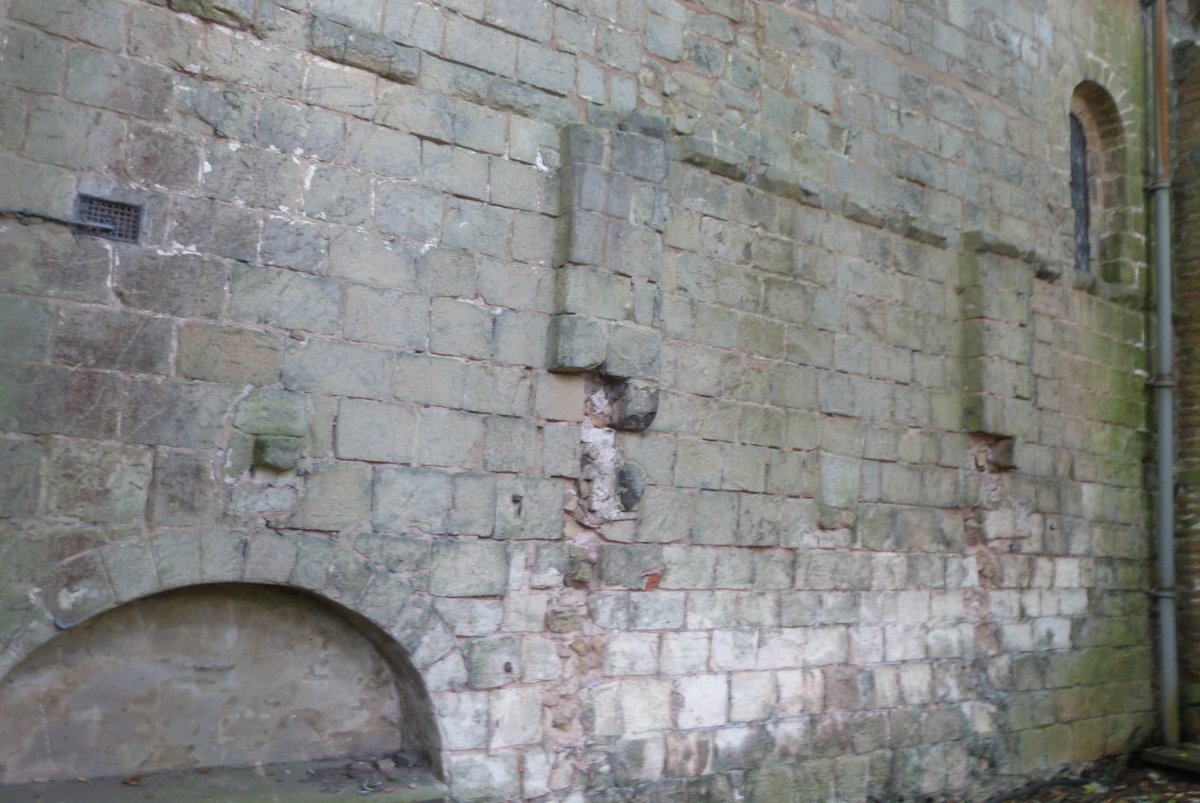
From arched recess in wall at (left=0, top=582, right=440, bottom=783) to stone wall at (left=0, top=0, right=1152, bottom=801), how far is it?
23 cm

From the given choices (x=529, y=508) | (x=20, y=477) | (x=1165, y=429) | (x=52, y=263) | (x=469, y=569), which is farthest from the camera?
(x=1165, y=429)

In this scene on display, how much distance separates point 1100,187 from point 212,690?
7.60 meters

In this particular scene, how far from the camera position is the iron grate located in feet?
12.6

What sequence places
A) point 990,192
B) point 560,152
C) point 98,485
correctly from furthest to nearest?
point 990,192 < point 560,152 < point 98,485

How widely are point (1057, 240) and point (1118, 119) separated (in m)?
1.51

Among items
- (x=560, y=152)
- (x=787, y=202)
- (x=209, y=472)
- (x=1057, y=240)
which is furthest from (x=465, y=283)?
(x=1057, y=240)

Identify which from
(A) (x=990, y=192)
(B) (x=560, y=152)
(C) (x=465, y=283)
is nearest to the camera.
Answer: (C) (x=465, y=283)

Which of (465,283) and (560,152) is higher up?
(560,152)

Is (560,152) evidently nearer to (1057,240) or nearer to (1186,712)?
(1057,240)

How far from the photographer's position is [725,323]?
565 cm

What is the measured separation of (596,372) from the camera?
5.05 meters

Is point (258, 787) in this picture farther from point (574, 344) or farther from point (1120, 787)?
point (1120, 787)

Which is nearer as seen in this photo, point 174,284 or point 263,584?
point 174,284

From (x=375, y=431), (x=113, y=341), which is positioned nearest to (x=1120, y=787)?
(x=375, y=431)
